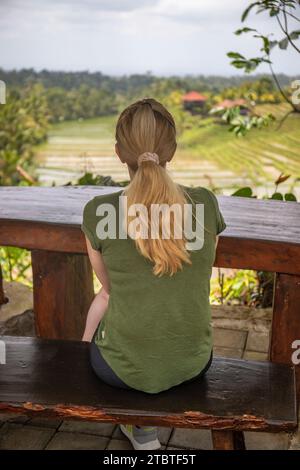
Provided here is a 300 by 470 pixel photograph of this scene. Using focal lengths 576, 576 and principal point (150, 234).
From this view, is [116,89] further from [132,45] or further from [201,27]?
[201,27]

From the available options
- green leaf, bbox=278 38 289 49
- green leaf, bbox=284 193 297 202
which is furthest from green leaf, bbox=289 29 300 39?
green leaf, bbox=284 193 297 202

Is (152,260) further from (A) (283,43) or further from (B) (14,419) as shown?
(A) (283,43)

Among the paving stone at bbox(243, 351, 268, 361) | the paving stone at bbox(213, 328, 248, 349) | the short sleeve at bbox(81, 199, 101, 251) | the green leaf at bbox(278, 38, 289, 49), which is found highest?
the green leaf at bbox(278, 38, 289, 49)

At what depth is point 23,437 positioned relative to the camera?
2.07 meters

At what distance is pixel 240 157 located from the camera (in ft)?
18.4

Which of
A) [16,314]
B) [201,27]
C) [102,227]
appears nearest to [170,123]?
[102,227]

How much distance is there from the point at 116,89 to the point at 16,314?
10.9ft

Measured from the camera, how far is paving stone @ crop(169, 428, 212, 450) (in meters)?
2.03

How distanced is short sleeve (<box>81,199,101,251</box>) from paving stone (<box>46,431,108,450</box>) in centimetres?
86

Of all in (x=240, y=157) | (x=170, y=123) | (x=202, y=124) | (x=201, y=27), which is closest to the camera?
(x=170, y=123)

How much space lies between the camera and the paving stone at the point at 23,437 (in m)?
2.02

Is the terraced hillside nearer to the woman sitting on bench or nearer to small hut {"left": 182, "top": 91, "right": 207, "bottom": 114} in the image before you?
small hut {"left": 182, "top": 91, "right": 207, "bottom": 114}

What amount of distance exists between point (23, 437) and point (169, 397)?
0.78m

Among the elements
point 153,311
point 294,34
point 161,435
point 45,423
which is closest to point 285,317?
point 161,435
